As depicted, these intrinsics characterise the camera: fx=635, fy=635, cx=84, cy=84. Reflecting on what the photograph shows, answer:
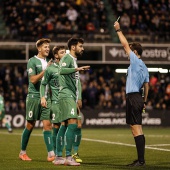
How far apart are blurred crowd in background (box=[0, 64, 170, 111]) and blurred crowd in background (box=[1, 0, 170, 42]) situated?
181 centimetres

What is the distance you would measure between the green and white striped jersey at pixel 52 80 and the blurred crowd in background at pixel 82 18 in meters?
18.0

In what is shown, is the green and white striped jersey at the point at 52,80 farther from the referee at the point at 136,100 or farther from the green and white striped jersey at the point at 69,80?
the referee at the point at 136,100

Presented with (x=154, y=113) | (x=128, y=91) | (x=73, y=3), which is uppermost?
(x=73, y=3)

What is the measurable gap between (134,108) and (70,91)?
1.24 metres

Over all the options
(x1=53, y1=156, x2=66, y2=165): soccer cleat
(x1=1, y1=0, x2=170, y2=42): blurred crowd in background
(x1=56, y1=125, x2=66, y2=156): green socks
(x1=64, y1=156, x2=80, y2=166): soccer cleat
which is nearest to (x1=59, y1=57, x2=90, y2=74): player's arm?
(x1=56, y1=125, x2=66, y2=156): green socks

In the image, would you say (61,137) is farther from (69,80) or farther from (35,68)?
(35,68)

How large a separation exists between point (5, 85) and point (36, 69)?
17213 millimetres

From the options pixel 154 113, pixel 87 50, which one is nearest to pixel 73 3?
pixel 87 50

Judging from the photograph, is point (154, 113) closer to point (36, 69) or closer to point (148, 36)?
point (148, 36)

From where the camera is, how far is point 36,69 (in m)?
13.2

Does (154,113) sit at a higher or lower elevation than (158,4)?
lower

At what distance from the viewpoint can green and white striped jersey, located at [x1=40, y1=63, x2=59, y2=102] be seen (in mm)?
12716

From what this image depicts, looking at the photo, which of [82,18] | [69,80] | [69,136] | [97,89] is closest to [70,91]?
[69,80]

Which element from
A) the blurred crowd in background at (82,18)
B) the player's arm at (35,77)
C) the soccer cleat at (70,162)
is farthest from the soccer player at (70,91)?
the blurred crowd in background at (82,18)
